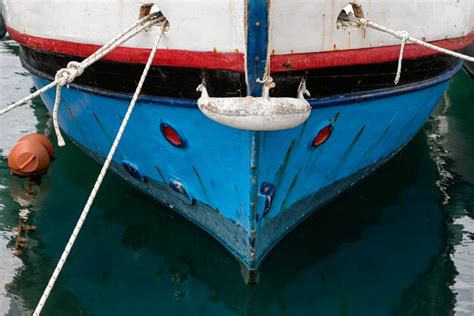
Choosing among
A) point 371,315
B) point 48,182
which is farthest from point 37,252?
point 371,315

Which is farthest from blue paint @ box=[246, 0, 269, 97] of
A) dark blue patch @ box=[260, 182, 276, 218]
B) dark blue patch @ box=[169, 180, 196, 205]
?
dark blue patch @ box=[169, 180, 196, 205]

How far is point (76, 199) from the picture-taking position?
7098 mm

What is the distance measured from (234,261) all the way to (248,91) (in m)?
2.01

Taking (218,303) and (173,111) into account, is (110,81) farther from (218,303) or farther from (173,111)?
(218,303)

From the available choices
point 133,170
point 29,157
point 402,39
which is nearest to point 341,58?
point 402,39

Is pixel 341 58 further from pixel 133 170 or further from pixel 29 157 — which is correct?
pixel 29 157

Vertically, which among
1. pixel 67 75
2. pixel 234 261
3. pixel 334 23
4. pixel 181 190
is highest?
pixel 334 23

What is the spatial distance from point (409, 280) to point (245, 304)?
141 cm

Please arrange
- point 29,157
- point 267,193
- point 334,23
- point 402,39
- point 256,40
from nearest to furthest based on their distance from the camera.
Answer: point 256,40 → point 402,39 → point 334,23 → point 267,193 → point 29,157

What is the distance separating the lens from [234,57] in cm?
435

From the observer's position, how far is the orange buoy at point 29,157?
7.02 m

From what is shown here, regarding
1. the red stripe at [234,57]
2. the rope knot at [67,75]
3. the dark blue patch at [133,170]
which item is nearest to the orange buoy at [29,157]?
the dark blue patch at [133,170]

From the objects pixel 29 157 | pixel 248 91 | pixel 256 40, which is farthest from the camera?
pixel 29 157

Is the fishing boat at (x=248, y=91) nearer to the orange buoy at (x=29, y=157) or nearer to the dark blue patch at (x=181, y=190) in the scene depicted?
the dark blue patch at (x=181, y=190)
